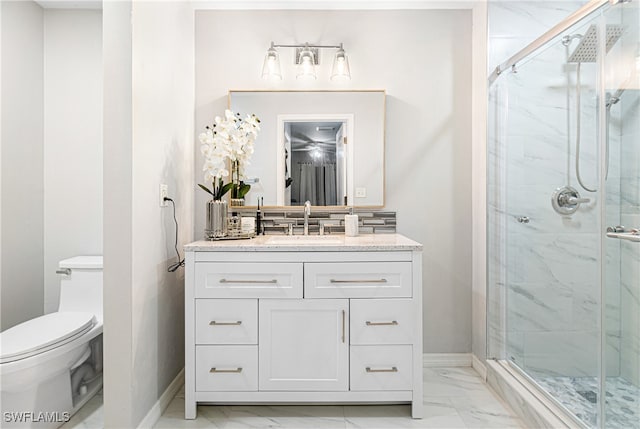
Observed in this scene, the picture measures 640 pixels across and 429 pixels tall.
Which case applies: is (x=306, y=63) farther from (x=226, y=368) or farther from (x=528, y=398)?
(x=528, y=398)

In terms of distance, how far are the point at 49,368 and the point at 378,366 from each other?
4.93ft

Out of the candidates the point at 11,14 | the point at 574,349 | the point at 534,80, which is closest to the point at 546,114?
the point at 534,80

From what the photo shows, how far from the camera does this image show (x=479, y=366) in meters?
2.51

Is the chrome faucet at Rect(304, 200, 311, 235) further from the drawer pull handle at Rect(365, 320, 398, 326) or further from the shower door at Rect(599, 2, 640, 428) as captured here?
the shower door at Rect(599, 2, 640, 428)

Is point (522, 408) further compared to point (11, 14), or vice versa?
point (11, 14)

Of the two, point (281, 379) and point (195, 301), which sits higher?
point (195, 301)

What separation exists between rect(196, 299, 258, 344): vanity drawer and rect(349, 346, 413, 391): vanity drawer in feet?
1.69

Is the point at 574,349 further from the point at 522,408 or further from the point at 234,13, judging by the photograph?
the point at 234,13

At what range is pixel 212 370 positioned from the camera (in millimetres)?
1980

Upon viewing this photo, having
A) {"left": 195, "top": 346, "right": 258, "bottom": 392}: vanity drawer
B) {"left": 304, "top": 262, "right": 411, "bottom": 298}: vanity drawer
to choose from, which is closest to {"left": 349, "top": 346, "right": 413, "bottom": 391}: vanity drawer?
{"left": 304, "top": 262, "right": 411, "bottom": 298}: vanity drawer

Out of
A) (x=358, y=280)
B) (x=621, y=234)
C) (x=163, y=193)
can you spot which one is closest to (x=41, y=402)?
(x=163, y=193)

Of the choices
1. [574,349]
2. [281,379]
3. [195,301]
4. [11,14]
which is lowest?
[281,379]

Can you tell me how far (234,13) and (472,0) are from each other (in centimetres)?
155

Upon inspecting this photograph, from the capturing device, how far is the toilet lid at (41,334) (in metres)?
1.66
